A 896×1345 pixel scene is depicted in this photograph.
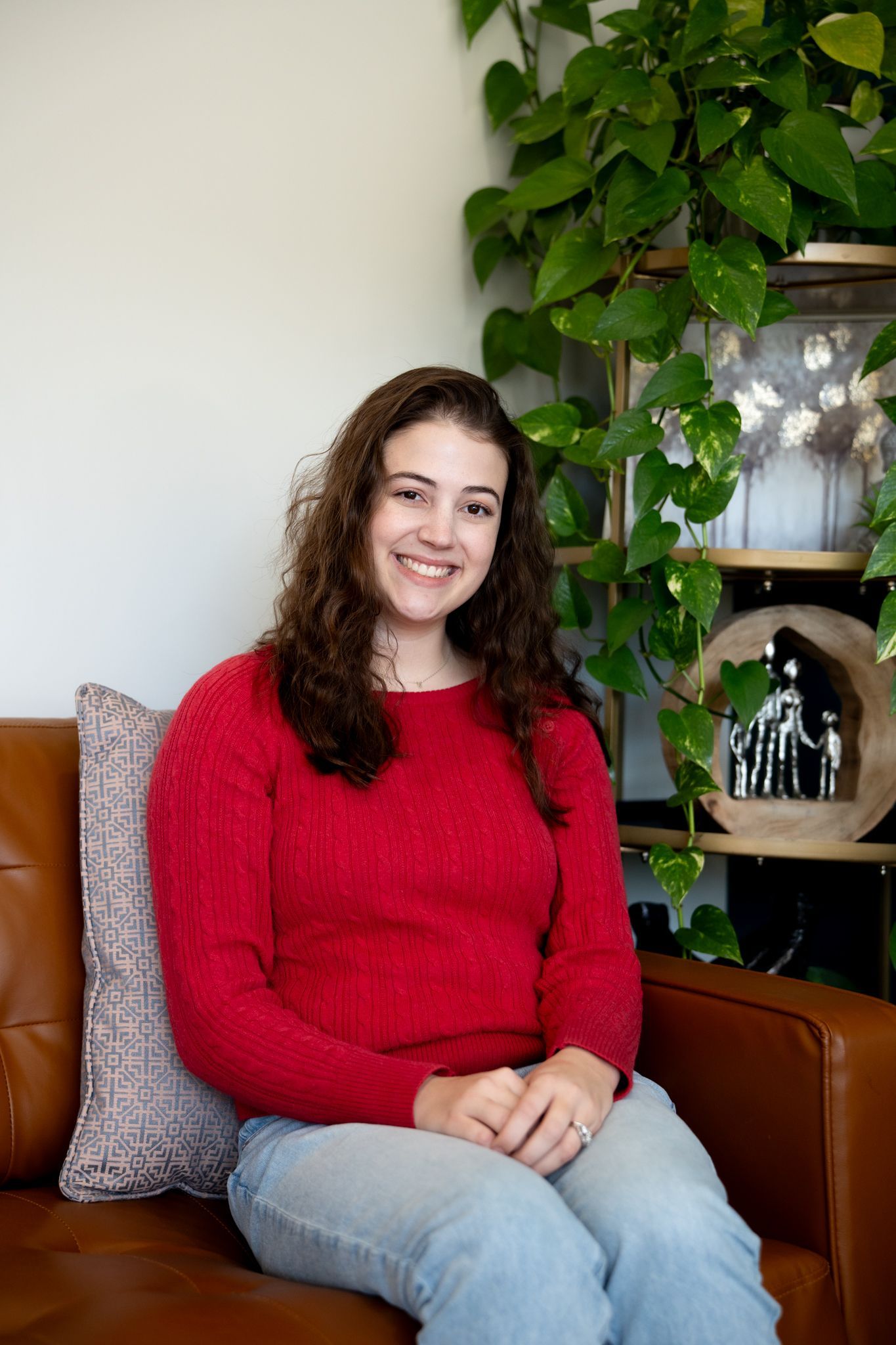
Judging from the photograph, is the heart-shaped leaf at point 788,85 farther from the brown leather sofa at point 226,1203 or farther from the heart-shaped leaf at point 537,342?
the brown leather sofa at point 226,1203

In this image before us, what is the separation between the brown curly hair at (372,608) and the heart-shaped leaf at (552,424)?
27 cm

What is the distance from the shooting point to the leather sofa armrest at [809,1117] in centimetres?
115

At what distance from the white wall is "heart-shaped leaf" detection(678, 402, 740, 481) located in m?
0.57

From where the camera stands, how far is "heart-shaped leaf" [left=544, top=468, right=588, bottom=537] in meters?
1.79

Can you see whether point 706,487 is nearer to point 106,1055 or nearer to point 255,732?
point 255,732

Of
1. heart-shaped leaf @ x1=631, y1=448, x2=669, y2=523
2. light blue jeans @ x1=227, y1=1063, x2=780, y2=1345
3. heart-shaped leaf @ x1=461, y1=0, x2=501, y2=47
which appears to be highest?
heart-shaped leaf @ x1=461, y1=0, x2=501, y2=47

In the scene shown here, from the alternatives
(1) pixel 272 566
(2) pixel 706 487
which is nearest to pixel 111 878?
(1) pixel 272 566

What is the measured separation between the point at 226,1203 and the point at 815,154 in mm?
1386

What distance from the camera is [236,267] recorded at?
1.77m

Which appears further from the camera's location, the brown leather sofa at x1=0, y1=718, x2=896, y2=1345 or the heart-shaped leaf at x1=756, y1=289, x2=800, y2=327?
the heart-shaped leaf at x1=756, y1=289, x2=800, y2=327

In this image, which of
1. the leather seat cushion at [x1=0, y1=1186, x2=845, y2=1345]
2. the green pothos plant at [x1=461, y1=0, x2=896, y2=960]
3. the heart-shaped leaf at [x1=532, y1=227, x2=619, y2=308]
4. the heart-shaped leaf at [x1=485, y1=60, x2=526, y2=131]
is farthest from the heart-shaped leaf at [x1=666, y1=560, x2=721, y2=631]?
the heart-shaped leaf at [x1=485, y1=60, x2=526, y2=131]

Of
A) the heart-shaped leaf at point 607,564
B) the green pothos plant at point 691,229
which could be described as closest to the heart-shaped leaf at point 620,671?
the green pothos plant at point 691,229

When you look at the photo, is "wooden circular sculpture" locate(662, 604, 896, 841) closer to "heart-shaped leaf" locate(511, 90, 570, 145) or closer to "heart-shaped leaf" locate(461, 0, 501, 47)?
"heart-shaped leaf" locate(511, 90, 570, 145)

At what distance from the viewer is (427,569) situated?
134cm
